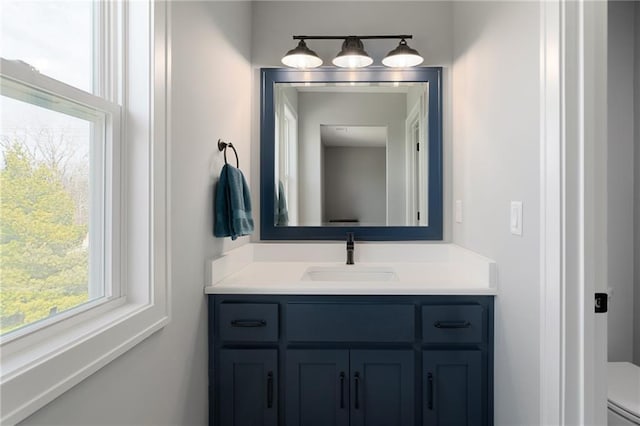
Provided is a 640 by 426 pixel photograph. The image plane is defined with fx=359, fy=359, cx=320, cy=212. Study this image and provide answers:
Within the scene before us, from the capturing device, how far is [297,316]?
1.61m

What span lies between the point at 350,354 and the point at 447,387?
0.45m

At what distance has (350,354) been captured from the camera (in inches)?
63.1

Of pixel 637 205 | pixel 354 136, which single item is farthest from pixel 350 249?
pixel 637 205

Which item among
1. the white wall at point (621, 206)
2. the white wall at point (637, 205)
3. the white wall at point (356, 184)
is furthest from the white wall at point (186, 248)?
the white wall at point (637, 205)

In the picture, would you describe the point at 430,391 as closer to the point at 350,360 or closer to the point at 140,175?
the point at 350,360

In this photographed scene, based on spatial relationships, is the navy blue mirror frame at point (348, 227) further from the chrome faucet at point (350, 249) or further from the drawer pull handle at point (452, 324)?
the drawer pull handle at point (452, 324)

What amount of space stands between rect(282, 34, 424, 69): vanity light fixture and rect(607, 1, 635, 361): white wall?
1171 millimetres

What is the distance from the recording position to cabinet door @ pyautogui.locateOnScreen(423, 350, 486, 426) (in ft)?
5.20

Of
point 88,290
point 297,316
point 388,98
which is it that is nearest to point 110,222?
point 88,290

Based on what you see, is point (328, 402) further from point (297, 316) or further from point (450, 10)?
point (450, 10)

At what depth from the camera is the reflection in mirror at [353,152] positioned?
84.5 inches

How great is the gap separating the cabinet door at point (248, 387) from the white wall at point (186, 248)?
0.30 ft

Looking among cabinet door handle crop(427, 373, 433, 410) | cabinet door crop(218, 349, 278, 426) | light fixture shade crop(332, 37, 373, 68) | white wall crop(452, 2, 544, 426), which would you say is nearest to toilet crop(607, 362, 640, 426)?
white wall crop(452, 2, 544, 426)

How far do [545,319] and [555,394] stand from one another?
0.71 feet
